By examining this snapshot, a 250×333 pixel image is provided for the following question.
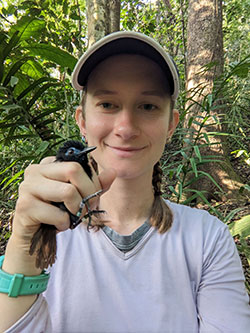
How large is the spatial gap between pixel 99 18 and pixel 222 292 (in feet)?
7.76

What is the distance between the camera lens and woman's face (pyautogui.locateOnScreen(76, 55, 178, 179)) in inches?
40.1

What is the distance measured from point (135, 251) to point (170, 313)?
0.26 metres

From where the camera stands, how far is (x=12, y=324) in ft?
2.50

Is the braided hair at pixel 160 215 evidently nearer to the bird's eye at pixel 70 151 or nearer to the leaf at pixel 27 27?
the bird's eye at pixel 70 151

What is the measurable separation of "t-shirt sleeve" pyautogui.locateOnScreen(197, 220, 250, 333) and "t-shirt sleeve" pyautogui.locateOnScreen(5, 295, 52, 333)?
607mm

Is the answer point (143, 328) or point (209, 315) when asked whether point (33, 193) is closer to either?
point (143, 328)

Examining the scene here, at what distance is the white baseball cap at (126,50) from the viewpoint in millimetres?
1023

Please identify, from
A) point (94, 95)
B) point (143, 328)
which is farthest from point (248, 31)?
point (143, 328)

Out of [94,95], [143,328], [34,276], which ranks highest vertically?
[94,95]

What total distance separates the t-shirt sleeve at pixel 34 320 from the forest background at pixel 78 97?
1099 mm

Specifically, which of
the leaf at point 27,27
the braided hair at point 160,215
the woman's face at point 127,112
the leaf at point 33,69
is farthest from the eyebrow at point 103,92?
the leaf at point 33,69

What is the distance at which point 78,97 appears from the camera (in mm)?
2812

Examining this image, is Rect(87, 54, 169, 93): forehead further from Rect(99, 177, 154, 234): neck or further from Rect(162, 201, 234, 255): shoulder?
Rect(162, 201, 234, 255): shoulder

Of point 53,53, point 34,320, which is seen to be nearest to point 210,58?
point 53,53
